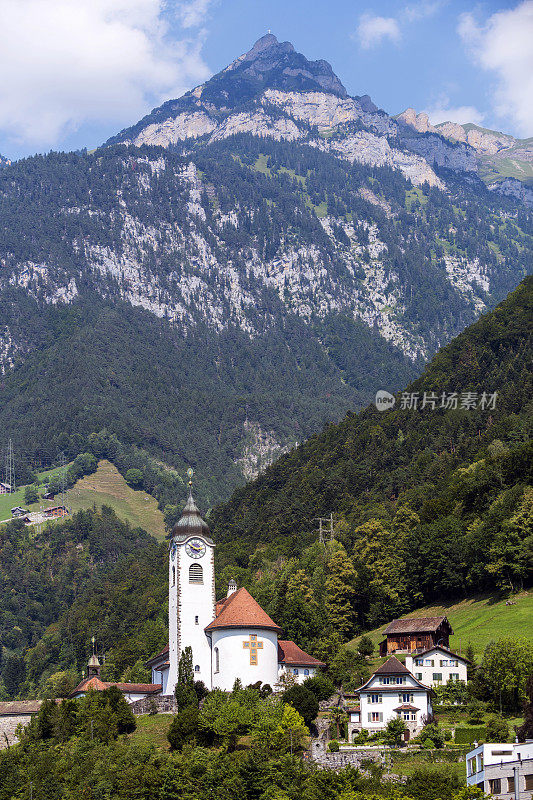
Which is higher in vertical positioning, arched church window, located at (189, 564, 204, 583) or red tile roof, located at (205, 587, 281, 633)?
arched church window, located at (189, 564, 204, 583)

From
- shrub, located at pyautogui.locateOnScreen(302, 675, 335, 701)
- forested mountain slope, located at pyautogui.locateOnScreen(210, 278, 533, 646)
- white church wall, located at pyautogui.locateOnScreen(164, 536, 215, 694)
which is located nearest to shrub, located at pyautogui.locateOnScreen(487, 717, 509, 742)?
shrub, located at pyautogui.locateOnScreen(302, 675, 335, 701)

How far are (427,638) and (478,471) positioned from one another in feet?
136

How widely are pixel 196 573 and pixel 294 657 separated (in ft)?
38.3

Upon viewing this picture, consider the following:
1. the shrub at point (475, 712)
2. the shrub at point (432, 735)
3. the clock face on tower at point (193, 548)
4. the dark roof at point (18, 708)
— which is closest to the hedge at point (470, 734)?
the shrub at point (432, 735)

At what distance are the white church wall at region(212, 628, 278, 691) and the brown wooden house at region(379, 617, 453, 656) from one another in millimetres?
15023

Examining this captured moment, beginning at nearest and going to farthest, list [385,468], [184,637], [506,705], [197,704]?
[506,705]
[197,704]
[184,637]
[385,468]

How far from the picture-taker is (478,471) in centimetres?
14500

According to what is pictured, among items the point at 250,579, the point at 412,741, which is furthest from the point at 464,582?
the point at 412,741

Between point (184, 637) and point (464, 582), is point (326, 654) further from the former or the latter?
point (464, 582)

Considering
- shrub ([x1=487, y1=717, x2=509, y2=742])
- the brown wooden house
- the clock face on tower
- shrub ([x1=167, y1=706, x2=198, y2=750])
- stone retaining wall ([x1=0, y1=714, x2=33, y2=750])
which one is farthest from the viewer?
stone retaining wall ([x1=0, y1=714, x2=33, y2=750])

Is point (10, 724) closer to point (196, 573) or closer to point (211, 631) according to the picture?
point (196, 573)

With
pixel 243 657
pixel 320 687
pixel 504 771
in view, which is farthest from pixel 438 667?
pixel 504 771

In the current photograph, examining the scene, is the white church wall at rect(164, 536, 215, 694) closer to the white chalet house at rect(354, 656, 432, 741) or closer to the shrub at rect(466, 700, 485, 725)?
the white chalet house at rect(354, 656, 432, 741)

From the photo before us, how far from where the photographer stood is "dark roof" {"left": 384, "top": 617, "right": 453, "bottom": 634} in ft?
352
